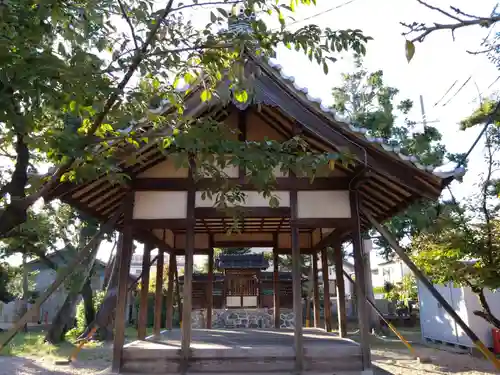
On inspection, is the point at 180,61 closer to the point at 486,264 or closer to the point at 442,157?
the point at 486,264

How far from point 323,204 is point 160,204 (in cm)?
271

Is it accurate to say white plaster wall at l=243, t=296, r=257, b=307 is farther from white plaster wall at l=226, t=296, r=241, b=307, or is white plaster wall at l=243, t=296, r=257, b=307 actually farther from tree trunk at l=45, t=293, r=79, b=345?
tree trunk at l=45, t=293, r=79, b=345

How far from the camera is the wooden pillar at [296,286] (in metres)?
6.05

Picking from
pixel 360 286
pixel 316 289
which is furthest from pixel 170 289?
pixel 360 286

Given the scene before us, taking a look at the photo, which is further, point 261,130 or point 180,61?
point 261,130

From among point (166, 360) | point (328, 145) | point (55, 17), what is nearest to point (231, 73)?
point (55, 17)

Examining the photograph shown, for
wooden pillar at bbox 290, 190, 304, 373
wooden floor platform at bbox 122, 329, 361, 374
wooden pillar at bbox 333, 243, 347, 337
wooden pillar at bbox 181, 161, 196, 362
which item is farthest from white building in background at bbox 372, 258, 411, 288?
wooden pillar at bbox 181, 161, 196, 362

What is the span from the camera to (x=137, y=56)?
249cm

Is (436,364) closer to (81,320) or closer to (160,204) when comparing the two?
(160,204)

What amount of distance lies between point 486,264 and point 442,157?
470 inches

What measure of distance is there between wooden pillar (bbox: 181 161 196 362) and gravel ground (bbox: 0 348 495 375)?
3239 millimetres

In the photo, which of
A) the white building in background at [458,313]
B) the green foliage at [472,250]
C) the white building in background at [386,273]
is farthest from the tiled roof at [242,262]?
the white building in background at [386,273]

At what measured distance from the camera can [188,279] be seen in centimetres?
632

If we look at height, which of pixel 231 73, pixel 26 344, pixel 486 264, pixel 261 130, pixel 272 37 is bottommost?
pixel 26 344
